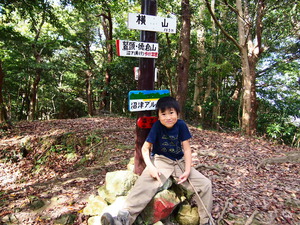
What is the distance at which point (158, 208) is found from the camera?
2.35 metres

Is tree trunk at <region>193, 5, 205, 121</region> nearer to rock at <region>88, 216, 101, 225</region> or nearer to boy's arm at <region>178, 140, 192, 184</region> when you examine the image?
boy's arm at <region>178, 140, 192, 184</region>

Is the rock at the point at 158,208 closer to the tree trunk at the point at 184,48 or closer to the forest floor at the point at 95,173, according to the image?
the forest floor at the point at 95,173

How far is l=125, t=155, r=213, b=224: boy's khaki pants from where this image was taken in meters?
2.22

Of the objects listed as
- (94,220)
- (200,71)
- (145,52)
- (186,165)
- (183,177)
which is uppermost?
(200,71)

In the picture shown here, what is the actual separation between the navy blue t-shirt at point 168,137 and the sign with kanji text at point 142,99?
35 cm

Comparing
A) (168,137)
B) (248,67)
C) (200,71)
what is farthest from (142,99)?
(200,71)

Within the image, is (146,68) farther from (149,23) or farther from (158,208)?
(158,208)

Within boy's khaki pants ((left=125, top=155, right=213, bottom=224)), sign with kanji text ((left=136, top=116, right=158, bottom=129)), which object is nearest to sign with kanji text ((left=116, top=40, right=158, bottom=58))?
sign with kanji text ((left=136, top=116, right=158, bottom=129))

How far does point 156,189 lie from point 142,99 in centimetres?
115

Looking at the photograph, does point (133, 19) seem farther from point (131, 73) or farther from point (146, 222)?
point (131, 73)

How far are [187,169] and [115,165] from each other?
2.43 meters

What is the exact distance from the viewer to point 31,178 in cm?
528

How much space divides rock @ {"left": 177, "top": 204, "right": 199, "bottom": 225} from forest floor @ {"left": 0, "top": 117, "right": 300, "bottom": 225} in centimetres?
32

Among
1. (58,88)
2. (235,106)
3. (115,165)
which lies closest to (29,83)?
(58,88)
